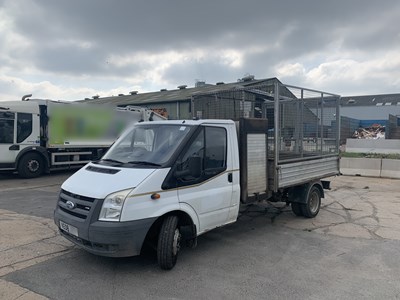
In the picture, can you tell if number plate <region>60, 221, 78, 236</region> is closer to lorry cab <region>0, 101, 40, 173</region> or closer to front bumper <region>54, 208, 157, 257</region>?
front bumper <region>54, 208, 157, 257</region>

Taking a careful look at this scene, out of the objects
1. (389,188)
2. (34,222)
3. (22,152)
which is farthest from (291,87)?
(22,152)

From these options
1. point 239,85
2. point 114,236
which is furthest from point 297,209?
point 239,85

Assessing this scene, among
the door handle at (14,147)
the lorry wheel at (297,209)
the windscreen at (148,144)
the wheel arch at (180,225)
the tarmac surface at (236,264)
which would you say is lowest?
the tarmac surface at (236,264)

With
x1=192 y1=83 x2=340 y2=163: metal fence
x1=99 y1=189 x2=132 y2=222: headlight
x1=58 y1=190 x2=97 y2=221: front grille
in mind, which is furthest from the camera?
x1=192 y1=83 x2=340 y2=163: metal fence

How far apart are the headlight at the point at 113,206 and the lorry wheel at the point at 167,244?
0.67 meters

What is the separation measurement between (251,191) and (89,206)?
2.78 meters

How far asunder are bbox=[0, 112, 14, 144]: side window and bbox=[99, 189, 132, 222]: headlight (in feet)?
34.7

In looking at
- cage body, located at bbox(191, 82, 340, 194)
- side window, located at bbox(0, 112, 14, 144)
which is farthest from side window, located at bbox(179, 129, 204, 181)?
side window, located at bbox(0, 112, 14, 144)

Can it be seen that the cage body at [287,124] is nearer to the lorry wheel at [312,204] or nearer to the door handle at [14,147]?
the lorry wheel at [312,204]

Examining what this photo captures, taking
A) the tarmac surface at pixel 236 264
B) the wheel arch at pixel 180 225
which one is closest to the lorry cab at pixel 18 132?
the tarmac surface at pixel 236 264

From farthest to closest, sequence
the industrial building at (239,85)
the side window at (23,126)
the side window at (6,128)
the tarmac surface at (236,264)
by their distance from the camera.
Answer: the industrial building at (239,85)
the side window at (23,126)
the side window at (6,128)
the tarmac surface at (236,264)

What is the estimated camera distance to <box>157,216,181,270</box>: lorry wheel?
14.4 feet

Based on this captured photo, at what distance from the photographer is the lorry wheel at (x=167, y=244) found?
4.38m

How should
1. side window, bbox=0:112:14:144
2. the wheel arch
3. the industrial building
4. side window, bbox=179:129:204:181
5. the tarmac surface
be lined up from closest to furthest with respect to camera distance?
the tarmac surface < the wheel arch < side window, bbox=179:129:204:181 < side window, bbox=0:112:14:144 < the industrial building
